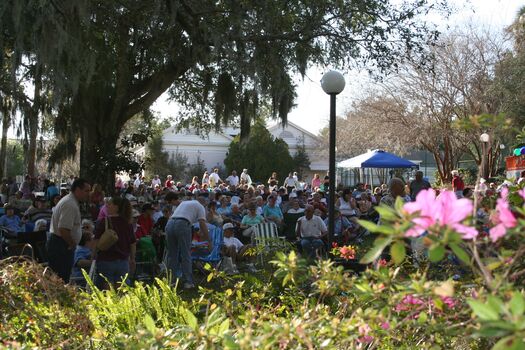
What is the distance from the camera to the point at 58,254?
6.76 metres

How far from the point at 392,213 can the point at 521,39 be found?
88.5ft

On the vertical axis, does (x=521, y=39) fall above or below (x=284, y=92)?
above

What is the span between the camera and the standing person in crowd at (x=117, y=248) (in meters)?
6.56

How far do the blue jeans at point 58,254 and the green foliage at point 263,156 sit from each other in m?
38.4

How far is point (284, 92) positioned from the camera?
14273 mm

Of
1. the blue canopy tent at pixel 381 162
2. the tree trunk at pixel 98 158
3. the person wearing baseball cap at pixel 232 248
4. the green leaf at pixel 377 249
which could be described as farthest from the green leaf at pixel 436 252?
the blue canopy tent at pixel 381 162

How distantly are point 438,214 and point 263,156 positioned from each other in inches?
1733

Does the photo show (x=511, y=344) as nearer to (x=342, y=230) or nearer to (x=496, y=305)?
(x=496, y=305)

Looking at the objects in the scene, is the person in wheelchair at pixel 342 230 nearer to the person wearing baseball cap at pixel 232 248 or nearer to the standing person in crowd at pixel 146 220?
the person wearing baseball cap at pixel 232 248

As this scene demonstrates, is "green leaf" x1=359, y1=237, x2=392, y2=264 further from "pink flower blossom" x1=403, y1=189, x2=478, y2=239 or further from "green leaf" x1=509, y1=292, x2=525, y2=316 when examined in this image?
"green leaf" x1=509, y1=292, x2=525, y2=316

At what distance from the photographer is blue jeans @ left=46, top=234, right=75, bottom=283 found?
6.75m

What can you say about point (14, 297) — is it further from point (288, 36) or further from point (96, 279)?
point (288, 36)

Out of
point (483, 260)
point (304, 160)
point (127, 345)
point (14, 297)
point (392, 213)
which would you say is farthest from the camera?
point (304, 160)

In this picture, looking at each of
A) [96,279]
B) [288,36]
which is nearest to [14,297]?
[96,279]
